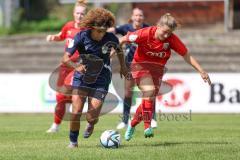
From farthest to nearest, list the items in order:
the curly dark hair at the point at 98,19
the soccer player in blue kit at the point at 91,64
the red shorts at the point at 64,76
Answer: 1. the red shorts at the point at 64,76
2. the soccer player in blue kit at the point at 91,64
3. the curly dark hair at the point at 98,19

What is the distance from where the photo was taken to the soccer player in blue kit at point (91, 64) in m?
10.8

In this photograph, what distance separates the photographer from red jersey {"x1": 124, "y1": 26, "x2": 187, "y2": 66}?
39.0ft

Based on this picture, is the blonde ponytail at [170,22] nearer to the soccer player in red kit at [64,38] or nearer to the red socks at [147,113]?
the red socks at [147,113]

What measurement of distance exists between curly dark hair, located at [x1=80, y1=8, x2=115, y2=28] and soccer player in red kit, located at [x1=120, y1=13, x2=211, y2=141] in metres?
1.24

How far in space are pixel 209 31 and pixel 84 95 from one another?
1110 inches

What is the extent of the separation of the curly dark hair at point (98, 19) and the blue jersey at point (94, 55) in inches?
9.5

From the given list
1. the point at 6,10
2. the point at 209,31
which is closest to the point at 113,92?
the point at 209,31

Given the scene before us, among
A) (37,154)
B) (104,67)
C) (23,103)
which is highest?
(104,67)

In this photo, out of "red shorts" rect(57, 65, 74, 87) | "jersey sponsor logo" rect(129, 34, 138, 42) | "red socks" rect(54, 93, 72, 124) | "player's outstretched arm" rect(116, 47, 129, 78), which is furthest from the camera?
"red socks" rect(54, 93, 72, 124)

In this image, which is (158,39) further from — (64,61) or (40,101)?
(40,101)

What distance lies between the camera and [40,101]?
24078 millimetres

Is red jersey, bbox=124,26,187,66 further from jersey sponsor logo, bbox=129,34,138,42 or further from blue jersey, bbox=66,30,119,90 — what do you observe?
blue jersey, bbox=66,30,119,90

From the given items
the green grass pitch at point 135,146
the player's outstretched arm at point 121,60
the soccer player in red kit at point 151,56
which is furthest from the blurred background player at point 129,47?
the player's outstretched arm at point 121,60

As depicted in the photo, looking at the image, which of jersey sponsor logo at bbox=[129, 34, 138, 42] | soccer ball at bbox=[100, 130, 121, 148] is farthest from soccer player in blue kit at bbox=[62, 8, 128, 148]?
jersey sponsor logo at bbox=[129, 34, 138, 42]
